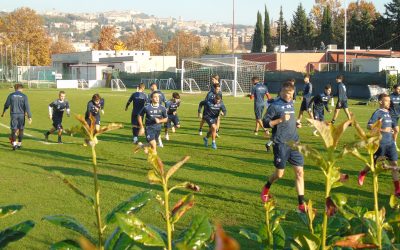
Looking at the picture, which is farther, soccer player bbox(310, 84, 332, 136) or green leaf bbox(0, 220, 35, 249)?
soccer player bbox(310, 84, 332, 136)

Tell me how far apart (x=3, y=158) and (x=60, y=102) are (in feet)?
11.4

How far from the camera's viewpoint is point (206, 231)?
2129 millimetres

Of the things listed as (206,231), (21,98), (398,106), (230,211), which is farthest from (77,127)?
(21,98)

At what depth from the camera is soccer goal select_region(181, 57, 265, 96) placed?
1853 inches

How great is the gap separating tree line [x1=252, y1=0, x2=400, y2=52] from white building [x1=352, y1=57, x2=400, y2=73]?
14.7 meters

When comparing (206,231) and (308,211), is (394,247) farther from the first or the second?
(206,231)

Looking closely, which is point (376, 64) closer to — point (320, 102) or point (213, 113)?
point (320, 102)

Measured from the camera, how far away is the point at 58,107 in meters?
17.4

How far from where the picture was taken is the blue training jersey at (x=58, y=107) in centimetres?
1734

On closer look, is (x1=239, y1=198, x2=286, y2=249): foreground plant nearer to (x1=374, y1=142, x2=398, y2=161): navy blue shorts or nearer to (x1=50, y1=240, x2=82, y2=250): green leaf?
(x1=50, y1=240, x2=82, y2=250): green leaf

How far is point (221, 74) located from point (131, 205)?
163ft

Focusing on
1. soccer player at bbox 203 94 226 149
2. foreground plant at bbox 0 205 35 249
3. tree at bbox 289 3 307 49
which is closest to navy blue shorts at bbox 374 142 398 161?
soccer player at bbox 203 94 226 149

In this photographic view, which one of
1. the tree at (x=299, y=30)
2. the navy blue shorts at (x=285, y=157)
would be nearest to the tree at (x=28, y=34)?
the tree at (x=299, y=30)

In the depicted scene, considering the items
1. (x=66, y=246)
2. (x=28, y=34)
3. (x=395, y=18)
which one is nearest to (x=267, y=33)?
(x=395, y=18)
